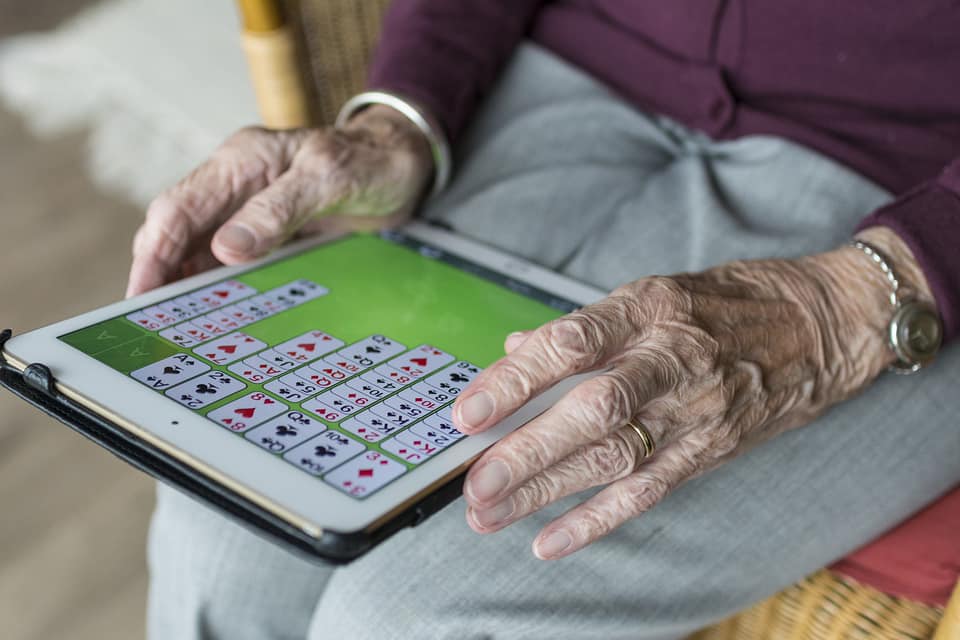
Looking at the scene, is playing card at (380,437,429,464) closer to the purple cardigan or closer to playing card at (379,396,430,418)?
playing card at (379,396,430,418)

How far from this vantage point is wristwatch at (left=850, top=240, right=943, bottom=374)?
635 mm

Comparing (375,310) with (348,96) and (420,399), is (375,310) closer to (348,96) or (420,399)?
(420,399)

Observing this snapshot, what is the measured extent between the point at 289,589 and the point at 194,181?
1.08ft

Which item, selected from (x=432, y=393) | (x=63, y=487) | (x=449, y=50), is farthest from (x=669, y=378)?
(x=63, y=487)

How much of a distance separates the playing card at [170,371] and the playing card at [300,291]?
0.11 metres

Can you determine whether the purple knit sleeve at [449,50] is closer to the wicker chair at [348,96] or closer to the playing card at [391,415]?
the wicker chair at [348,96]

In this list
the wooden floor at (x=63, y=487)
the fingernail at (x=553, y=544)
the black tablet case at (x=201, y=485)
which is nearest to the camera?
the black tablet case at (x=201, y=485)

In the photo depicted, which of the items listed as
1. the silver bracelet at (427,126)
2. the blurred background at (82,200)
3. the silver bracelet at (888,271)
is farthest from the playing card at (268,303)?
the blurred background at (82,200)

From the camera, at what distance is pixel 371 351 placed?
600 millimetres

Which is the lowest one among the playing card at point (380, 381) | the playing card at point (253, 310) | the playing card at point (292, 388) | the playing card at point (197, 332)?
the playing card at point (380, 381)

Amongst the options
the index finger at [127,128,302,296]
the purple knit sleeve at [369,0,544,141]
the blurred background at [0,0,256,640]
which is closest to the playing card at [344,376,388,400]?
the index finger at [127,128,302,296]

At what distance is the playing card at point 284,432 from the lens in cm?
50

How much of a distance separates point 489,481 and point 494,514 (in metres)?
0.03

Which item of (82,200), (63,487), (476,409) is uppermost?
(476,409)
